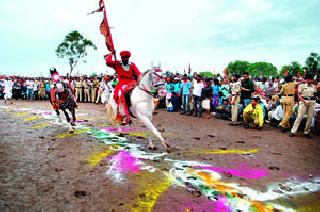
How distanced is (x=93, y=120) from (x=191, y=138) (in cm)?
526

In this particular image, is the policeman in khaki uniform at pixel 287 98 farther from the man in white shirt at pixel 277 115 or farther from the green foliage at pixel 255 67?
the green foliage at pixel 255 67

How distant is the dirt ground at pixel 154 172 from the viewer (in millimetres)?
4504

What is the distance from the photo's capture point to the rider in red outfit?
309 inches

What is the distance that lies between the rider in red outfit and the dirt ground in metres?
1.23

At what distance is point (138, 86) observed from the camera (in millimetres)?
7453

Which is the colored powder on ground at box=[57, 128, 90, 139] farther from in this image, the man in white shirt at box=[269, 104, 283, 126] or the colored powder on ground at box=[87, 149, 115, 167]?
the man in white shirt at box=[269, 104, 283, 126]

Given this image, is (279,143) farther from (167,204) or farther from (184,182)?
(167,204)

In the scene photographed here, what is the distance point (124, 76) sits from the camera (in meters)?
8.23

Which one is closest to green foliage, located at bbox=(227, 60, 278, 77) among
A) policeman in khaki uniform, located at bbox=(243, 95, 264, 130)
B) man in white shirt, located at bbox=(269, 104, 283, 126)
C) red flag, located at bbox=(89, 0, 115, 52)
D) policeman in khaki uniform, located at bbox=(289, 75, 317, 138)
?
man in white shirt, located at bbox=(269, 104, 283, 126)

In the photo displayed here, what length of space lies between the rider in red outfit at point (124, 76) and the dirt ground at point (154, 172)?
1.23m

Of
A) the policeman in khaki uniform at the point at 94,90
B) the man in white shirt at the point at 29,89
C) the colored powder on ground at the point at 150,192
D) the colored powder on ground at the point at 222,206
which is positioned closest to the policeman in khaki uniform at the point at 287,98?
the colored powder on ground at the point at 150,192

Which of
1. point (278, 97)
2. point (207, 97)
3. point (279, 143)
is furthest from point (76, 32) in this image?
point (279, 143)

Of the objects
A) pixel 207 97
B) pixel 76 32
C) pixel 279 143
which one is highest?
pixel 76 32

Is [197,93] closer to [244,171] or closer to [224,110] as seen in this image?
[224,110]
